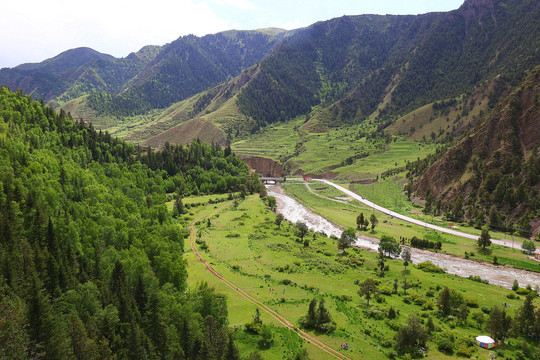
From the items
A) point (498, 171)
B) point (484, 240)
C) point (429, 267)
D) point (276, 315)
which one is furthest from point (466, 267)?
point (276, 315)

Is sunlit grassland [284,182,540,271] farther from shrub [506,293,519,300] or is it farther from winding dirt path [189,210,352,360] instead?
winding dirt path [189,210,352,360]

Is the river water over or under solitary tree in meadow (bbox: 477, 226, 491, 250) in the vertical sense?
under

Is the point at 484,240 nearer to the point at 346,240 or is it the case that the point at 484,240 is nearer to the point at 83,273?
the point at 346,240

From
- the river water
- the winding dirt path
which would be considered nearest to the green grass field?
the winding dirt path

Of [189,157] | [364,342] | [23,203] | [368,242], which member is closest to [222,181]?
[189,157]

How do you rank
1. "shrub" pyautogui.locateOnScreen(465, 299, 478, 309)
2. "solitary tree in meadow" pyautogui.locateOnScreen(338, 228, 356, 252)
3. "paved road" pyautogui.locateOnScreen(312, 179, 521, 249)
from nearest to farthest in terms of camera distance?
1. "shrub" pyautogui.locateOnScreen(465, 299, 478, 309)
2. "paved road" pyautogui.locateOnScreen(312, 179, 521, 249)
3. "solitary tree in meadow" pyautogui.locateOnScreen(338, 228, 356, 252)
